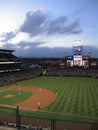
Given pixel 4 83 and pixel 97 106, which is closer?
pixel 97 106

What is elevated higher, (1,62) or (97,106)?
(1,62)

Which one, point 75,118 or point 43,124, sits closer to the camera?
point 43,124

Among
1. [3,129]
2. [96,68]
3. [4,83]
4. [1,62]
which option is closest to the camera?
[3,129]

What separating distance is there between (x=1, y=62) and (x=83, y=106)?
5748 cm

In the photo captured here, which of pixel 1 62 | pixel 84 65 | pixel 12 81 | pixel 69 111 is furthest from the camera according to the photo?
pixel 84 65

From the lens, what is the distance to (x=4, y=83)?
66.2 m

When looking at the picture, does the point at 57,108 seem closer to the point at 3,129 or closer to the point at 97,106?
the point at 97,106

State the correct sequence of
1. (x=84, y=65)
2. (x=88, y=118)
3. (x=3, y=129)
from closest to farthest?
(x=3, y=129) → (x=88, y=118) → (x=84, y=65)

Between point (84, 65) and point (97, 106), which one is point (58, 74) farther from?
point (97, 106)

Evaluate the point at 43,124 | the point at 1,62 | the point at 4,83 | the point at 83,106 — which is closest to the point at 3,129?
the point at 43,124

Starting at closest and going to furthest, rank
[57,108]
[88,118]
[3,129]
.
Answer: [3,129]
[88,118]
[57,108]

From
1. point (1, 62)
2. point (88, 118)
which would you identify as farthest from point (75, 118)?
point (1, 62)

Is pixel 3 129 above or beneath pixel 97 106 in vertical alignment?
above

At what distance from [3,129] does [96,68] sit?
3604 inches
